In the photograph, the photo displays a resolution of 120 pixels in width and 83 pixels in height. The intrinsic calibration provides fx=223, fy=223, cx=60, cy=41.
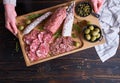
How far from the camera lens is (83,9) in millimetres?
1231

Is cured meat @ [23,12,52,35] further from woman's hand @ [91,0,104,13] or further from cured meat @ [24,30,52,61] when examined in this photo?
woman's hand @ [91,0,104,13]

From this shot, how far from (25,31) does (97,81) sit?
51cm

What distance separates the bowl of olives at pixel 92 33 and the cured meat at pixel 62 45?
0.28ft

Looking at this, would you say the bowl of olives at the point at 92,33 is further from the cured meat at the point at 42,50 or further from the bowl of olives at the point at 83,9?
the cured meat at the point at 42,50

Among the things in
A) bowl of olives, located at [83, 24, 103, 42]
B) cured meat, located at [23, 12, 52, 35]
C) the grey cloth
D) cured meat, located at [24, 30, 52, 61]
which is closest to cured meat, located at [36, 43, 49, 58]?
cured meat, located at [24, 30, 52, 61]

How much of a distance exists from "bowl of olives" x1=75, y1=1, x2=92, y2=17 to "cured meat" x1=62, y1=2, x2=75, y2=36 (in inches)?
1.5

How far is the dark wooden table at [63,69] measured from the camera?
4.31 ft

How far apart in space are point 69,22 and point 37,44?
0.69 ft

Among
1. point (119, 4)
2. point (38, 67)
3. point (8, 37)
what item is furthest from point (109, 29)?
point (8, 37)

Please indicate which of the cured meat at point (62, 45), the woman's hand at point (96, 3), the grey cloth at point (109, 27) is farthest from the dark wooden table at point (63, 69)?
the woman's hand at point (96, 3)

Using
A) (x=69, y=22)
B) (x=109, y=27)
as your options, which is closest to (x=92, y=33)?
(x=69, y=22)

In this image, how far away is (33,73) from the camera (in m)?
1.32

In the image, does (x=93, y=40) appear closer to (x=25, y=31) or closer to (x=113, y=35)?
(x=113, y=35)

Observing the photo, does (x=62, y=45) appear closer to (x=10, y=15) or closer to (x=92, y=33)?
(x=92, y=33)
